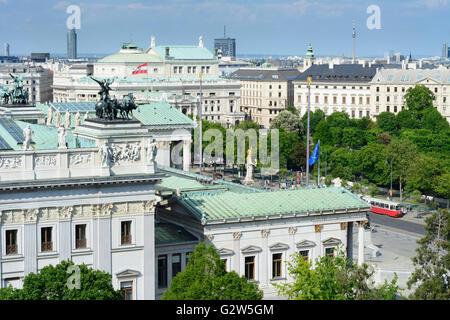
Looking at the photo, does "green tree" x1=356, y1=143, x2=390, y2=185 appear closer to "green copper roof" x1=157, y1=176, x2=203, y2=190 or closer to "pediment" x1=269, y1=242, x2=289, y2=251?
"green copper roof" x1=157, y1=176, x2=203, y2=190

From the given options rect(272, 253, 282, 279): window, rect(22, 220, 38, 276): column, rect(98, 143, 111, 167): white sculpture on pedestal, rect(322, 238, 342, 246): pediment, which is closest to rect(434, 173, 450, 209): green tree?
A: rect(322, 238, 342, 246): pediment

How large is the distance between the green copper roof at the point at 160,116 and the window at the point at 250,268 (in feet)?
181

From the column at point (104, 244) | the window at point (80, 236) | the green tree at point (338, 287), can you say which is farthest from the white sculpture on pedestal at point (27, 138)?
the green tree at point (338, 287)

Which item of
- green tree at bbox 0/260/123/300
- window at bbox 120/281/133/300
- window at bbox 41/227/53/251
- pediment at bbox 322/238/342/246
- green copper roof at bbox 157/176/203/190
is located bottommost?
window at bbox 120/281/133/300

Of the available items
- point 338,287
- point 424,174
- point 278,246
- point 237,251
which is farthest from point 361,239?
point 424,174

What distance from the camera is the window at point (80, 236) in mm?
65875

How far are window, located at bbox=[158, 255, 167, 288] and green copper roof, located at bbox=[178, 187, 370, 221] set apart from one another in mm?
4086

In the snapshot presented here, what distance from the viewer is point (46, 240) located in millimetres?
64875

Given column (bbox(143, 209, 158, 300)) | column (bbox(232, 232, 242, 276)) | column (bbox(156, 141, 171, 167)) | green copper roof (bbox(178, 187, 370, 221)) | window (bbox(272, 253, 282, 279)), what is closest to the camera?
column (bbox(143, 209, 158, 300))

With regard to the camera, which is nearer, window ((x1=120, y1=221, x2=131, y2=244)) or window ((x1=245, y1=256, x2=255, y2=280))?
window ((x1=120, y1=221, x2=131, y2=244))

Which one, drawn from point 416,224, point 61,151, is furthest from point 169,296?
point 416,224

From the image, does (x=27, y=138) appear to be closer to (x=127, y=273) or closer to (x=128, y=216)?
(x=128, y=216)

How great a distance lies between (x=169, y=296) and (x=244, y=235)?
16854mm

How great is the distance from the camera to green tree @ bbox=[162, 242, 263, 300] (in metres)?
56.0
